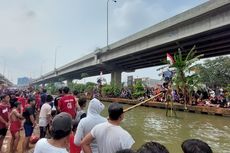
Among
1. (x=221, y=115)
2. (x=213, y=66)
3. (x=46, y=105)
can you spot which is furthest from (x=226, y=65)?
(x=46, y=105)

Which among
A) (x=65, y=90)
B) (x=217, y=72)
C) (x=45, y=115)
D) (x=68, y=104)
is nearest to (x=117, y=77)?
(x=217, y=72)

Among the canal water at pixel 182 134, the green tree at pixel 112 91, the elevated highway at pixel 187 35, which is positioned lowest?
the canal water at pixel 182 134

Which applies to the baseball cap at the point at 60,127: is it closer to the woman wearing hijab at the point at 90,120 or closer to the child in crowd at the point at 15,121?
the woman wearing hijab at the point at 90,120

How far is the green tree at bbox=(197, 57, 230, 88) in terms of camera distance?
60594mm

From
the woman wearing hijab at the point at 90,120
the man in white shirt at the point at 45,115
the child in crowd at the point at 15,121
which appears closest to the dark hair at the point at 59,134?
the woman wearing hijab at the point at 90,120

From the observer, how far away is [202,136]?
42.6 ft

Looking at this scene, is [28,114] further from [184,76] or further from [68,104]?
[184,76]

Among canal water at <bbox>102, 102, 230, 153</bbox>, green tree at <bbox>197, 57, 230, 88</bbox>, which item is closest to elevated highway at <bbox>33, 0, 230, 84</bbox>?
canal water at <bbox>102, 102, 230, 153</bbox>

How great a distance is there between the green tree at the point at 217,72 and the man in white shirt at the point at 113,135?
5869 centimetres

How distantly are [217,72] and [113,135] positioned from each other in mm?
61825

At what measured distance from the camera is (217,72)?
203ft

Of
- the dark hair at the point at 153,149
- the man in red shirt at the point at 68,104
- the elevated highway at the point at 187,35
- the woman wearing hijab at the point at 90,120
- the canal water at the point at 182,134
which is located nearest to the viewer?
the dark hair at the point at 153,149

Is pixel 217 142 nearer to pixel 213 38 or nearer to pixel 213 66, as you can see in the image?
pixel 213 38

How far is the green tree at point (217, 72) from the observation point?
6059 cm
